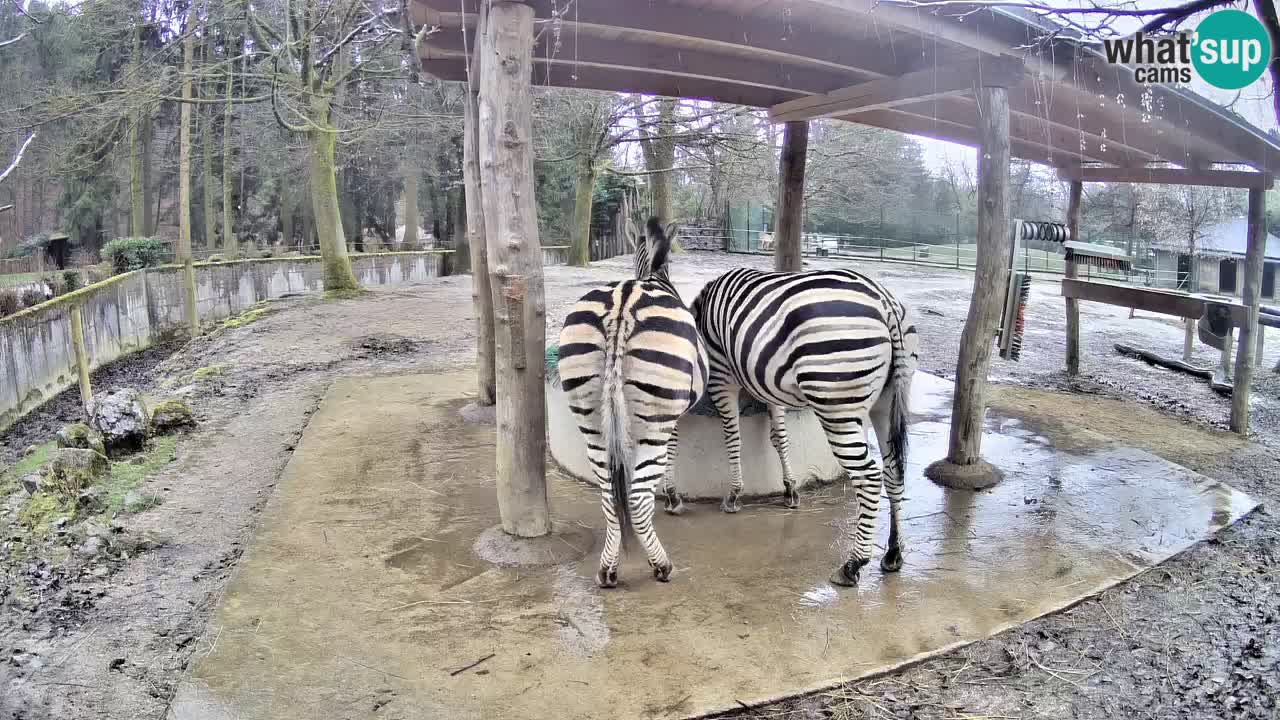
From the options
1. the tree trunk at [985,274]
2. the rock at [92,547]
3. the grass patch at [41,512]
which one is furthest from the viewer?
the tree trunk at [985,274]

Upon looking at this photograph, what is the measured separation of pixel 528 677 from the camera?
308 centimetres

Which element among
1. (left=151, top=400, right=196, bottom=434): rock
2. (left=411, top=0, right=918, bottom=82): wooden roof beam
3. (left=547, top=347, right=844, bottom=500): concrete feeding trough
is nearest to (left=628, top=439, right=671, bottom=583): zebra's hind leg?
(left=547, top=347, right=844, bottom=500): concrete feeding trough

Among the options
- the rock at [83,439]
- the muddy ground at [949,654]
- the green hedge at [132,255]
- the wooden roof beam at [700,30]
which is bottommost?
the muddy ground at [949,654]

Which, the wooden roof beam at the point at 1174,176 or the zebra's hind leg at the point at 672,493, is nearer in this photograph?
the zebra's hind leg at the point at 672,493

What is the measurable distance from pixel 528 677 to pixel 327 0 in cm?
1544

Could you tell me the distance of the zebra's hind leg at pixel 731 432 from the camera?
15.9 ft

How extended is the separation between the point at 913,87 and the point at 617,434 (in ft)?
12.7

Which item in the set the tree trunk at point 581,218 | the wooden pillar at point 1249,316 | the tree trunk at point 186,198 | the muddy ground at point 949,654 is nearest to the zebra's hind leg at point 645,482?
the muddy ground at point 949,654

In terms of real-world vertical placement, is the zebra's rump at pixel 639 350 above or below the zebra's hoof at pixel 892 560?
above

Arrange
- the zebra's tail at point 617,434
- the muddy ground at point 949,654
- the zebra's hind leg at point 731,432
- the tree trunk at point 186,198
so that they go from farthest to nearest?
the tree trunk at point 186,198 → the zebra's hind leg at point 731,432 → the zebra's tail at point 617,434 → the muddy ground at point 949,654

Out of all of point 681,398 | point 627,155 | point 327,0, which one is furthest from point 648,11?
point 627,155

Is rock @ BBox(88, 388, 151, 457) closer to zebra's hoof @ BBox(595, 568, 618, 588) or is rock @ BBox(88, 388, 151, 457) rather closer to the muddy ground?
the muddy ground

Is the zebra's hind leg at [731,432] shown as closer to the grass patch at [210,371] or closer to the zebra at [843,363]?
the zebra at [843,363]

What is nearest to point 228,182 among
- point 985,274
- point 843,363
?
point 985,274
